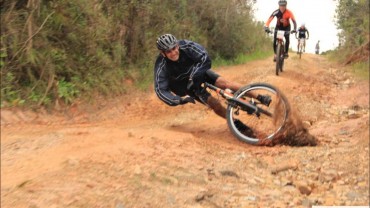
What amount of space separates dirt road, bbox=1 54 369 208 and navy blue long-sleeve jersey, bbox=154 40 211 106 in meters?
0.60

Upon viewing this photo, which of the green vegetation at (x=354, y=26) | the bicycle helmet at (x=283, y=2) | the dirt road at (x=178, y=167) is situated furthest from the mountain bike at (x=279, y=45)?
the dirt road at (x=178, y=167)

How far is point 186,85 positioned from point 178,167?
7.07 ft

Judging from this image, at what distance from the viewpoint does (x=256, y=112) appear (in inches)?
206

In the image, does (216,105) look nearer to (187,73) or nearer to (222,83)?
(222,83)

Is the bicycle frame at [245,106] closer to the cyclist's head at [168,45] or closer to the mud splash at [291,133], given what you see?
the mud splash at [291,133]

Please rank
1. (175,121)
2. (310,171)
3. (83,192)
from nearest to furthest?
(83,192) → (310,171) → (175,121)

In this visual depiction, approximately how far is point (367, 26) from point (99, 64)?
16.4 ft

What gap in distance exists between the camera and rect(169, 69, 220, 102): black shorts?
5.71 meters

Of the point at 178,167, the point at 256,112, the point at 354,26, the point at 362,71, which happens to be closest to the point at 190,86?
the point at 256,112

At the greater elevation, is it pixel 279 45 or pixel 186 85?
pixel 279 45

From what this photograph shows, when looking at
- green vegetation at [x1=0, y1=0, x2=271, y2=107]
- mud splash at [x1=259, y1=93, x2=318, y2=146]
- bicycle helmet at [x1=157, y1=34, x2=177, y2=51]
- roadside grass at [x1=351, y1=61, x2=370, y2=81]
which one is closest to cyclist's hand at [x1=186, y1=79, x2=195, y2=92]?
bicycle helmet at [x1=157, y1=34, x2=177, y2=51]

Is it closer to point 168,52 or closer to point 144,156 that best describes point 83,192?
point 144,156

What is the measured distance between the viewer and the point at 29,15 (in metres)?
7.51

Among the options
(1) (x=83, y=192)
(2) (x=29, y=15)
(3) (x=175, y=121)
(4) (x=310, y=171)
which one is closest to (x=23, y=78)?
(2) (x=29, y=15)
